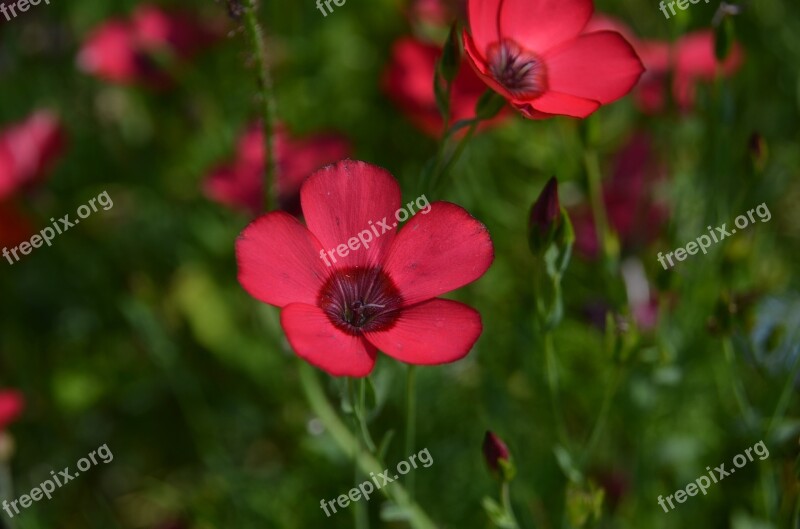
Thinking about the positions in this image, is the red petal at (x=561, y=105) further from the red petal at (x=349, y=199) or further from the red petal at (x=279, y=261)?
the red petal at (x=279, y=261)

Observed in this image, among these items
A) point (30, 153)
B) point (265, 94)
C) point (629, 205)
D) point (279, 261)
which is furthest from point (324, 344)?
point (30, 153)

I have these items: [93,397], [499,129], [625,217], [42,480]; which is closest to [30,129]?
[93,397]

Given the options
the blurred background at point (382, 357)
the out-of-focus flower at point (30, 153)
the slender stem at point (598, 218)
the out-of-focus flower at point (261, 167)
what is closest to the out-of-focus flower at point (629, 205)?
the blurred background at point (382, 357)

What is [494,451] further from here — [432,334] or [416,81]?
[416,81]

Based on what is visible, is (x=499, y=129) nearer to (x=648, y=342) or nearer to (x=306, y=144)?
(x=306, y=144)

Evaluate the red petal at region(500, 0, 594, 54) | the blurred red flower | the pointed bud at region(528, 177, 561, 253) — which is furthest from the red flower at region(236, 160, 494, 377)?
the blurred red flower
